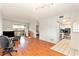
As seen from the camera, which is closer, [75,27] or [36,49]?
[75,27]

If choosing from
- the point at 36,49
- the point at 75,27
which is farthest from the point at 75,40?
the point at 36,49

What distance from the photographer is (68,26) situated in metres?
1.51

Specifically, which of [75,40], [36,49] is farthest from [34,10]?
[75,40]

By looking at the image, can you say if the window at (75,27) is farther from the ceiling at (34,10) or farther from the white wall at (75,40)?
the ceiling at (34,10)

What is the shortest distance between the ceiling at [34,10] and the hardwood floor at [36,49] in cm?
49

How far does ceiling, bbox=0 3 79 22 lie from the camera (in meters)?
1.44

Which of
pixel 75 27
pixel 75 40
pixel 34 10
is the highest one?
pixel 34 10

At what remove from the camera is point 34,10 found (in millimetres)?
1540

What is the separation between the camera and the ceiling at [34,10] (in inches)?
56.8

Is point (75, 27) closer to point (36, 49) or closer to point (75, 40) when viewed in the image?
point (75, 40)

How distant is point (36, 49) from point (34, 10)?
72cm

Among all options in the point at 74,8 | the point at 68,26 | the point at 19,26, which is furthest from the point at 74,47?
the point at 19,26

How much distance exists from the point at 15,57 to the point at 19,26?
21.8 inches

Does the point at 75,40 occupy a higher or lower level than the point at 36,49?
higher
